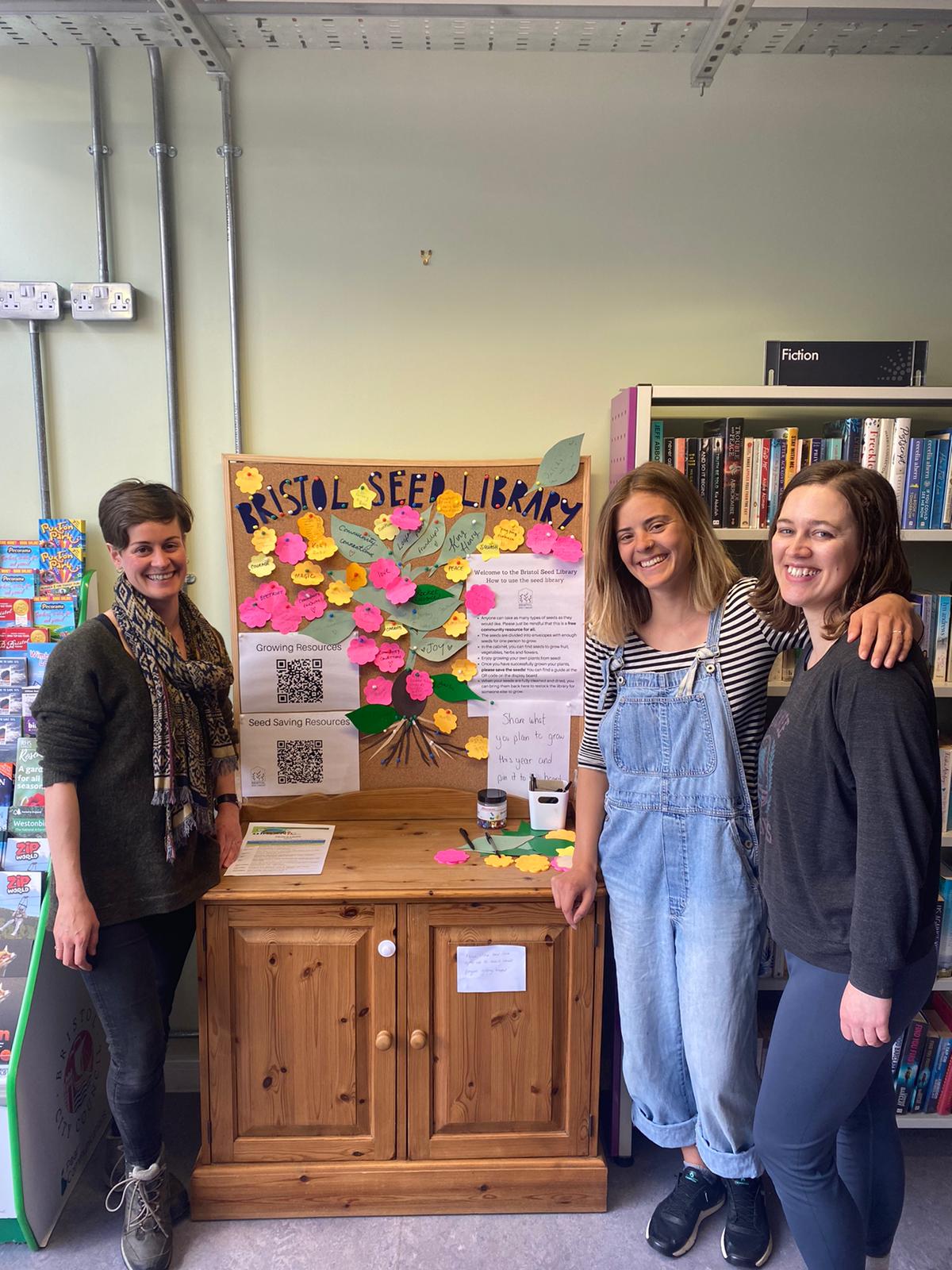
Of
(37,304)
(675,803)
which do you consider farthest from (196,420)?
(675,803)

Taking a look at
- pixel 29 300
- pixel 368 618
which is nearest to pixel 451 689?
pixel 368 618

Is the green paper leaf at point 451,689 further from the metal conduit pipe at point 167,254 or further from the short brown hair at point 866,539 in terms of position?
the short brown hair at point 866,539

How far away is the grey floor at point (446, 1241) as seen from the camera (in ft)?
5.72

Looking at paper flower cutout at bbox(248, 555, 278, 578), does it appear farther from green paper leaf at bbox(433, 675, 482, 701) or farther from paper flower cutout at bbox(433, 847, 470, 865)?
paper flower cutout at bbox(433, 847, 470, 865)

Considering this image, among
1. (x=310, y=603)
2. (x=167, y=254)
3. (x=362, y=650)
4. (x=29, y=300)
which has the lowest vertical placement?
(x=362, y=650)

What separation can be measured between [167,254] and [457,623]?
→ 3.68 feet

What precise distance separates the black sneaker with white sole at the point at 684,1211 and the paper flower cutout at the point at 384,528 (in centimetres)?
157

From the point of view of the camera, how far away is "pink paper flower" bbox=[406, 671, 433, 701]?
7.00 feet

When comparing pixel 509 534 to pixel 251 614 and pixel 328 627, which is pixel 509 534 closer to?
pixel 328 627

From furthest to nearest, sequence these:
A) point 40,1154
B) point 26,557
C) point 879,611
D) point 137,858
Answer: point 26,557
point 40,1154
point 137,858
point 879,611

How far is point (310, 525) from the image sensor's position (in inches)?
81.9

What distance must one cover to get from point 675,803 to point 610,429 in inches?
38.1

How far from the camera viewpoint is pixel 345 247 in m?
2.07

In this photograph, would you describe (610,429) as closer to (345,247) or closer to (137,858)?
(345,247)
